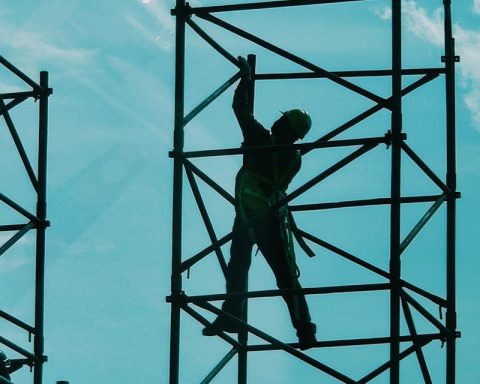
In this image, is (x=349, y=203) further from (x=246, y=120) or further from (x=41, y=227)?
(x=41, y=227)

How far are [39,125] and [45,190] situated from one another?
0.78 m

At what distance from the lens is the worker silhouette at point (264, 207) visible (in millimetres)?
17453

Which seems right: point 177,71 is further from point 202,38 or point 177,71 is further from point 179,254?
point 179,254

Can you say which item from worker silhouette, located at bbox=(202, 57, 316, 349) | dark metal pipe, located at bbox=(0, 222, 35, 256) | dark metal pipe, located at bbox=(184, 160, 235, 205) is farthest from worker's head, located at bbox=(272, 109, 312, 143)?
dark metal pipe, located at bbox=(0, 222, 35, 256)

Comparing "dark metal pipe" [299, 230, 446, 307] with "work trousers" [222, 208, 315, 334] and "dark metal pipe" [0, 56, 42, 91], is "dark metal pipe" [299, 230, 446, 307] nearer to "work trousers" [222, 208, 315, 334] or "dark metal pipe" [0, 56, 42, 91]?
"work trousers" [222, 208, 315, 334]

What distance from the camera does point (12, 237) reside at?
64.8 feet

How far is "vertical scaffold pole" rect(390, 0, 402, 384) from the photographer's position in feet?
53.4

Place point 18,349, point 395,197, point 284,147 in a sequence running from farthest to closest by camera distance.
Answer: point 18,349 < point 284,147 < point 395,197

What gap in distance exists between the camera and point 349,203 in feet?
58.1

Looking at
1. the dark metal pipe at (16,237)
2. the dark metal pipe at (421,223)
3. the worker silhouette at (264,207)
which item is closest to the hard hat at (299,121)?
the worker silhouette at (264,207)

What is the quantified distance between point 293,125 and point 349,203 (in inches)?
38.0

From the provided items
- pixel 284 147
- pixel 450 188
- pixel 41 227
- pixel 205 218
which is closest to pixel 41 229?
pixel 41 227

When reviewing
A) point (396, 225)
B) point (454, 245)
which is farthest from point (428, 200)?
point (396, 225)

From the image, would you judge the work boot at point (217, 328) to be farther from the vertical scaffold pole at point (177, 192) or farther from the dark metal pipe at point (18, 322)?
the dark metal pipe at point (18, 322)
